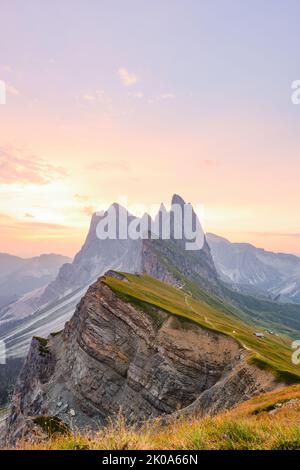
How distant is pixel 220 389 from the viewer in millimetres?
56844

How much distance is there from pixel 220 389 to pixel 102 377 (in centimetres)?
3041

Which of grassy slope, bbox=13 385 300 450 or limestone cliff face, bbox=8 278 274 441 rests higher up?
grassy slope, bbox=13 385 300 450

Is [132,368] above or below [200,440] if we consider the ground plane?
below

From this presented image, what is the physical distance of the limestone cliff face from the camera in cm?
A: 6775

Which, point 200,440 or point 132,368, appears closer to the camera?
point 200,440

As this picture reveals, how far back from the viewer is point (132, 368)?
75.8m

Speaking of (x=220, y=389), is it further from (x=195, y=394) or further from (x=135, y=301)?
(x=135, y=301)

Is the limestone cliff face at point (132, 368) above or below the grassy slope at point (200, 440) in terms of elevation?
below

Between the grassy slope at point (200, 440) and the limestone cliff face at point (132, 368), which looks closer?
the grassy slope at point (200, 440)

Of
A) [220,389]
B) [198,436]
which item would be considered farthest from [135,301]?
[198,436]

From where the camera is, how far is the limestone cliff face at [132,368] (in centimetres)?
6775

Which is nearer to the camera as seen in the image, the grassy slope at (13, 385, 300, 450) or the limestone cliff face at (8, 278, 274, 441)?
the grassy slope at (13, 385, 300, 450)
